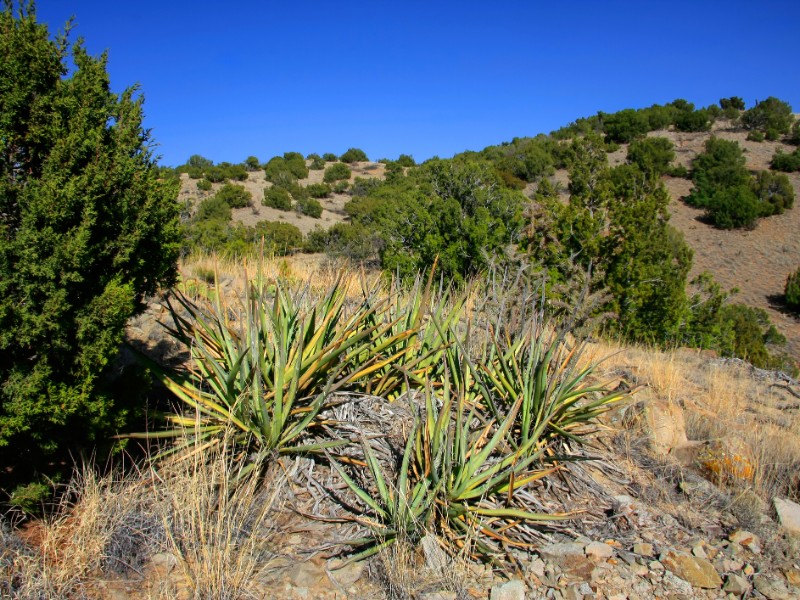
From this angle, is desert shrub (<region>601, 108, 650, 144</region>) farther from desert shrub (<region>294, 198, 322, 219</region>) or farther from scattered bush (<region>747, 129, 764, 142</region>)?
desert shrub (<region>294, 198, 322, 219</region>)

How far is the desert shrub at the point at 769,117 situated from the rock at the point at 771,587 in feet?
128

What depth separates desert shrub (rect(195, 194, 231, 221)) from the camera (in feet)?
75.0

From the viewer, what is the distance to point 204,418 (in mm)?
3666

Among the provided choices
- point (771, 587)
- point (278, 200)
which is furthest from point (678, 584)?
point (278, 200)

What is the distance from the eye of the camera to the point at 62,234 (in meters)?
2.91

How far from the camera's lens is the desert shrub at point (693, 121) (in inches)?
1453

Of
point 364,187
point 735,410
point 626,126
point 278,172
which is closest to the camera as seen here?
point 735,410

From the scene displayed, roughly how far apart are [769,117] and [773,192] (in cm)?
1160

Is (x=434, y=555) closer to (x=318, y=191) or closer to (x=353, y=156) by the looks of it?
(x=318, y=191)

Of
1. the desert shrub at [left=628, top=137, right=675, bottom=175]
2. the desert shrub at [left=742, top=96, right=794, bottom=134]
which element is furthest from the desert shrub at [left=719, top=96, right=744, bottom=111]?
the desert shrub at [left=628, top=137, right=675, bottom=175]

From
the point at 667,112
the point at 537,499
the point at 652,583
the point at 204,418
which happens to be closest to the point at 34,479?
the point at 204,418

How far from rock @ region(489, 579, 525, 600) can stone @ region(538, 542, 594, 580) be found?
16.1 inches

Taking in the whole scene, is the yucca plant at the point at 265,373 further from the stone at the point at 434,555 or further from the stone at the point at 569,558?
the stone at the point at 569,558

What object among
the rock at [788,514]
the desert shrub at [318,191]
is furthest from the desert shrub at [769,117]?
the rock at [788,514]
